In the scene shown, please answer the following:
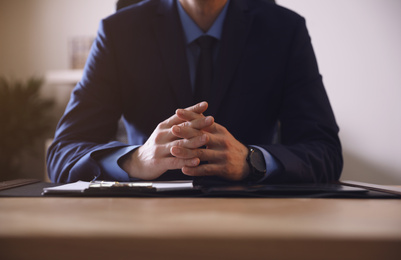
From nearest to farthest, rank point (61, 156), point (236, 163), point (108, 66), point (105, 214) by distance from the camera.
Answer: point (105, 214) → point (236, 163) → point (61, 156) → point (108, 66)

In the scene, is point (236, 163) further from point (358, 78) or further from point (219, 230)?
point (358, 78)

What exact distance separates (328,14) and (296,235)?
3867mm

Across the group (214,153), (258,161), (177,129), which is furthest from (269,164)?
(177,129)

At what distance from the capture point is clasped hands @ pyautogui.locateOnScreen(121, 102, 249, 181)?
33.7 inches

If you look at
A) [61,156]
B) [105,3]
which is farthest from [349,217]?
[105,3]

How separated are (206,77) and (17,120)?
3.06 m

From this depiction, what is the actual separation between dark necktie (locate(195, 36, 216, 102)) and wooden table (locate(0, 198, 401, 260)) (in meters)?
0.86

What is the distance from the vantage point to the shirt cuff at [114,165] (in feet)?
2.94

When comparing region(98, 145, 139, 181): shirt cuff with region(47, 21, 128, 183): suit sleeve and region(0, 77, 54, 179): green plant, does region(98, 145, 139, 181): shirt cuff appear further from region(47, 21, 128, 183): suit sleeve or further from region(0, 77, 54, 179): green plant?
region(0, 77, 54, 179): green plant

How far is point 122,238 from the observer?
0.99 ft

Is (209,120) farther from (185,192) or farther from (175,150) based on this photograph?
(185,192)

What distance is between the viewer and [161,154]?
34.4 inches

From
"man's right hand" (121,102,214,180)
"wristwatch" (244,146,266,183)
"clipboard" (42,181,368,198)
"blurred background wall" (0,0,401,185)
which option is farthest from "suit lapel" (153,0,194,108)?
"blurred background wall" (0,0,401,185)

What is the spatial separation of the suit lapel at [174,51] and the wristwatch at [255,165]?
1.37ft
